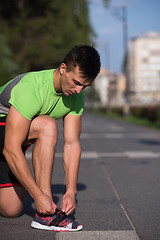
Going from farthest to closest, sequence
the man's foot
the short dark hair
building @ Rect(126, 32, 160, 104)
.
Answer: building @ Rect(126, 32, 160, 104) < the man's foot < the short dark hair

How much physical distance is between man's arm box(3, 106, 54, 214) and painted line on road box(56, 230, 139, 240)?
24cm

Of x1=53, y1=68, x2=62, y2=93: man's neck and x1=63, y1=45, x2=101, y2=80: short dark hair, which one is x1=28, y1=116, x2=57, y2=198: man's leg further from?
x1=63, y1=45, x2=101, y2=80: short dark hair

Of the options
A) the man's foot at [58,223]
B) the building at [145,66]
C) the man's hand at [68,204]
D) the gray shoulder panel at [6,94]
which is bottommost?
the building at [145,66]

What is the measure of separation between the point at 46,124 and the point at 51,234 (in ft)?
2.69

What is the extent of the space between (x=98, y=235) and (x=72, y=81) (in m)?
1.13

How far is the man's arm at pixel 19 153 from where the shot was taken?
3.07 metres

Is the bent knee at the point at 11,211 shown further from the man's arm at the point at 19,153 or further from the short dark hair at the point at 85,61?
the short dark hair at the point at 85,61

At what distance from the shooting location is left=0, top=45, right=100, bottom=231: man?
3.07 m

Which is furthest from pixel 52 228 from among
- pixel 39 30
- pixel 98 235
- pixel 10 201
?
pixel 39 30

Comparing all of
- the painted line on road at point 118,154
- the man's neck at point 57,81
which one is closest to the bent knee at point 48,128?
the man's neck at point 57,81

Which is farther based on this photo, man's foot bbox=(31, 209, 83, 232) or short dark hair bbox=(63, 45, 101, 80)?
man's foot bbox=(31, 209, 83, 232)

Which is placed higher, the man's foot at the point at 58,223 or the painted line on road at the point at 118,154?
the man's foot at the point at 58,223

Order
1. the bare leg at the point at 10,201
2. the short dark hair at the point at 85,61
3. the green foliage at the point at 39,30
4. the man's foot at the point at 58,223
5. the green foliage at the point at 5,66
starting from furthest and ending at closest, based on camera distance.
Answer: the green foliage at the point at 39,30 < the green foliage at the point at 5,66 < the bare leg at the point at 10,201 < the man's foot at the point at 58,223 < the short dark hair at the point at 85,61

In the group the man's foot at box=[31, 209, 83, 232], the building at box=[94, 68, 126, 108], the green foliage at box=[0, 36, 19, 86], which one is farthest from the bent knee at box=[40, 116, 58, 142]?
the building at box=[94, 68, 126, 108]
